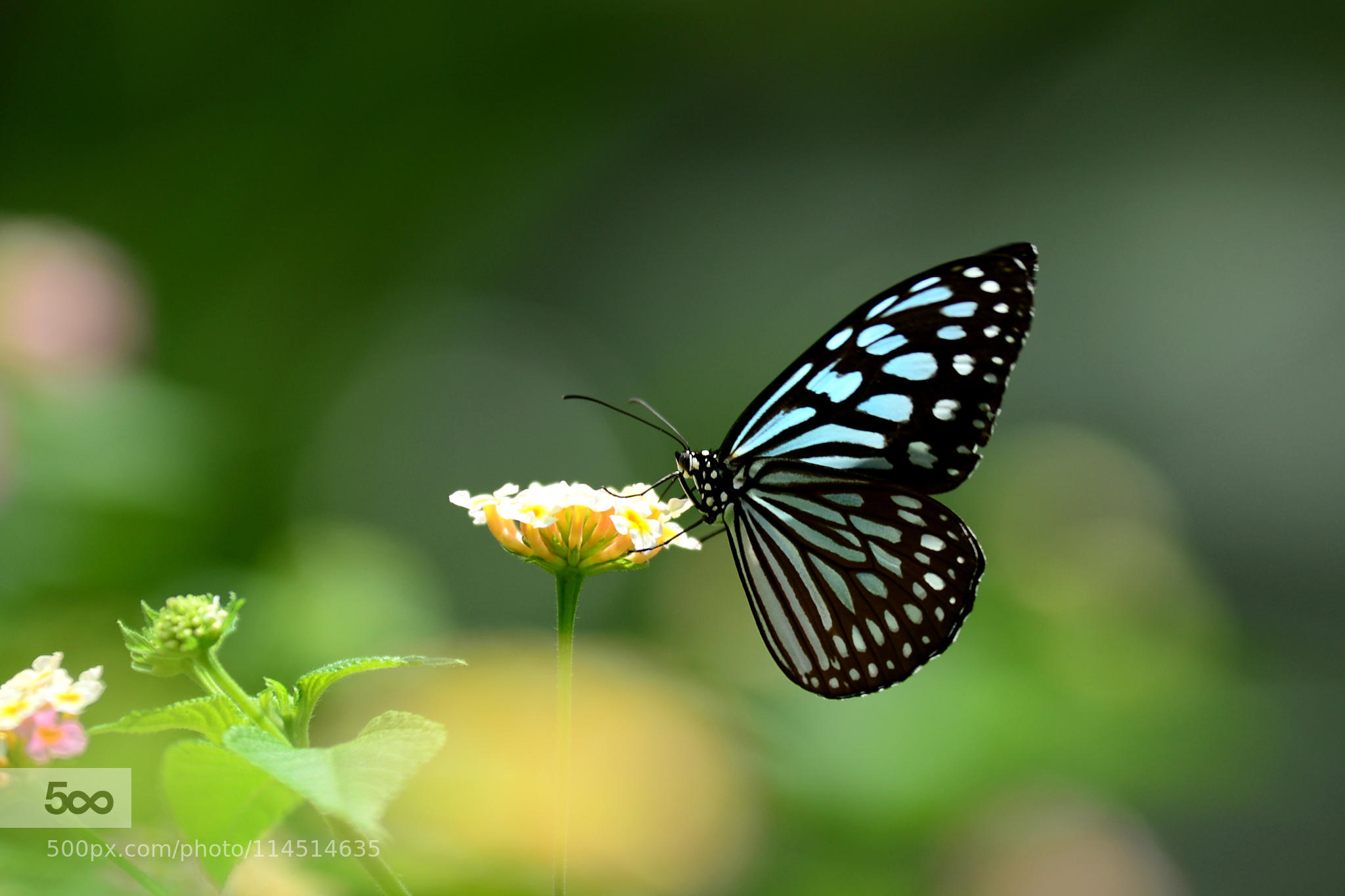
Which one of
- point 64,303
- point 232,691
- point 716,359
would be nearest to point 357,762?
point 232,691

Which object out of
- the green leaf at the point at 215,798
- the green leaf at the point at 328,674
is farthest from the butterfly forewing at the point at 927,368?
the green leaf at the point at 215,798

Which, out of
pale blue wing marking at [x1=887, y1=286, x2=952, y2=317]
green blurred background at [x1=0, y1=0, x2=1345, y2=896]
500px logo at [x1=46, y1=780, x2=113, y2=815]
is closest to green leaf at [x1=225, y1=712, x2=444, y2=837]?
500px logo at [x1=46, y1=780, x2=113, y2=815]

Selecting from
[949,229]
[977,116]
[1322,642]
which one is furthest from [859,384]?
[977,116]

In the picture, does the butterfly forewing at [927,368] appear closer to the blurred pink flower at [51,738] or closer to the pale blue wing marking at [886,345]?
the pale blue wing marking at [886,345]

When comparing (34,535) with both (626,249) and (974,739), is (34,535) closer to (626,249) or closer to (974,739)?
(974,739)

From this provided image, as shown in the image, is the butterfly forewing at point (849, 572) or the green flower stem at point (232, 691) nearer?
the green flower stem at point (232, 691)

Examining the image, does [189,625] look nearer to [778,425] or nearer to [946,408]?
[778,425]

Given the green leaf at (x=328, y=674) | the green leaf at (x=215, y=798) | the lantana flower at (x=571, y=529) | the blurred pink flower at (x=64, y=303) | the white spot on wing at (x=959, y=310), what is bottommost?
the green leaf at (x=215, y=798)
